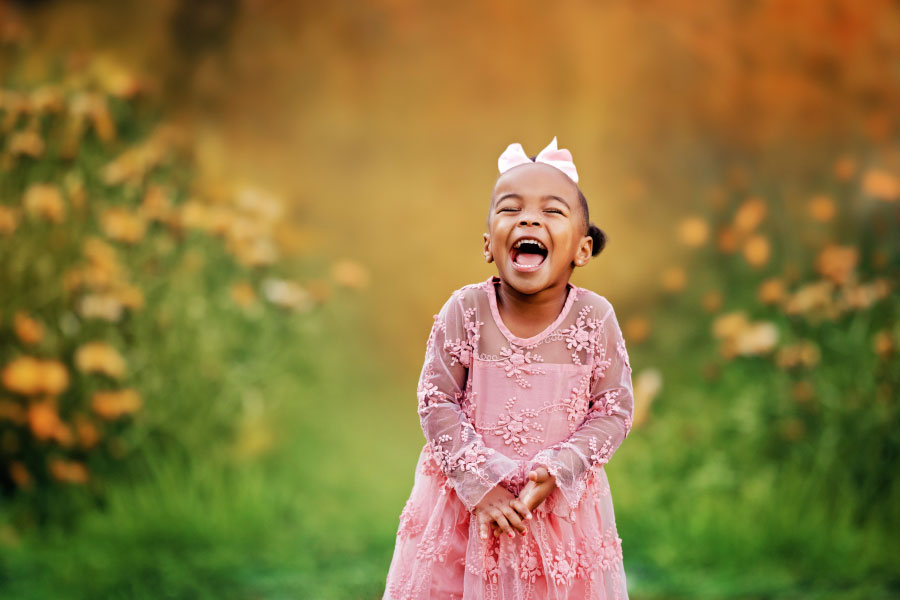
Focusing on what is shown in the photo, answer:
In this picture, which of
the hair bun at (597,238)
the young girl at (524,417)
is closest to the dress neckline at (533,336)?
the young girl at (524,417)

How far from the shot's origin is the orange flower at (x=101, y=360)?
4605mm

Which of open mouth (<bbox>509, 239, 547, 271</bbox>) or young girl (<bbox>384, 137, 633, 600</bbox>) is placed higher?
open mouth (<bbox>509, 239, 547, 271</bbox>)

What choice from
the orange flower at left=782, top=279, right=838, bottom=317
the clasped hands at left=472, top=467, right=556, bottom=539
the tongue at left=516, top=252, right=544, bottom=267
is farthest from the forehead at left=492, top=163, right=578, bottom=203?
the orange flower at left=782, top=279, right=838, bottom=317

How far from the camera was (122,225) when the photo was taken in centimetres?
469

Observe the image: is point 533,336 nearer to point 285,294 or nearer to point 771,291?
point 285,294

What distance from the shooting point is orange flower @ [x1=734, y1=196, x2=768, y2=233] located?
187 inches

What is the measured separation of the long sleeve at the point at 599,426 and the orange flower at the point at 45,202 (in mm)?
3313

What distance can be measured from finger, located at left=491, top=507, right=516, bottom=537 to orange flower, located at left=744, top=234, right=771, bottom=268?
3112mm

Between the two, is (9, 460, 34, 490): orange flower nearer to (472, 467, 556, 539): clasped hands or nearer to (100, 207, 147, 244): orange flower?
(100, 207, 147, 244): orange flower

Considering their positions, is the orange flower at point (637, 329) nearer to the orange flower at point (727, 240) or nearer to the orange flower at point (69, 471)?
the orange flower at point (727, 240)

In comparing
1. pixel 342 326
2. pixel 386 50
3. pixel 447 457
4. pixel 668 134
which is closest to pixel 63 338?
pixel 342 326

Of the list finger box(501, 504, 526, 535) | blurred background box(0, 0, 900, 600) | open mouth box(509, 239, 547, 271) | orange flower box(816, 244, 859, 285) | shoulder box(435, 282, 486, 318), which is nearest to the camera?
finger box(501, 504, 526, 535)

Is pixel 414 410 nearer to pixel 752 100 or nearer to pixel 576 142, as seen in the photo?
pixel 576 142

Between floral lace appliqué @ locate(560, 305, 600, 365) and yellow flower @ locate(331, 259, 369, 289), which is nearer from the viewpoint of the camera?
floral lace appliqué @ locate(560, 305, 600, 365)
